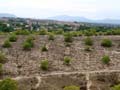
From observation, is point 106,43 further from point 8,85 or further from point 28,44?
point 8,85

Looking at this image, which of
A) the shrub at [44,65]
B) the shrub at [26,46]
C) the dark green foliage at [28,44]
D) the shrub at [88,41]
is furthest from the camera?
the shrub at [88,41]

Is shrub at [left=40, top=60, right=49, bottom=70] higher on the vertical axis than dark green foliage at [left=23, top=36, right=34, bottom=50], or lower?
lower

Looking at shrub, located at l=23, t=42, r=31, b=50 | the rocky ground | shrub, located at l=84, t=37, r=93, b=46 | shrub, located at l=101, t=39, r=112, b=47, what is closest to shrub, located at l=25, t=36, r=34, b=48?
the rocky ground

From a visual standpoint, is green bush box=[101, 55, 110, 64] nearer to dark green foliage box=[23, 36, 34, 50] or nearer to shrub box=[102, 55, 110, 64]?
shrub box=[102, 55, 110, 64]

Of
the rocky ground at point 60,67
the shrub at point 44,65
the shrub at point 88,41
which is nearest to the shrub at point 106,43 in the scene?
the rocky ground at point 60,67

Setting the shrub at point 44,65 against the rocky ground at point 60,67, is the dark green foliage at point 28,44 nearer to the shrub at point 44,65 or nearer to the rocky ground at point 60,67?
the rocky ground at point 60,67

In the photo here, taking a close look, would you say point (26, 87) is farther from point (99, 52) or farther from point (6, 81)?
point (99, 52)

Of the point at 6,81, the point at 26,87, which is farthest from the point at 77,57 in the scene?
the point at 6,81

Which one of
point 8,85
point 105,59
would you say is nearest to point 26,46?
point 105,59
